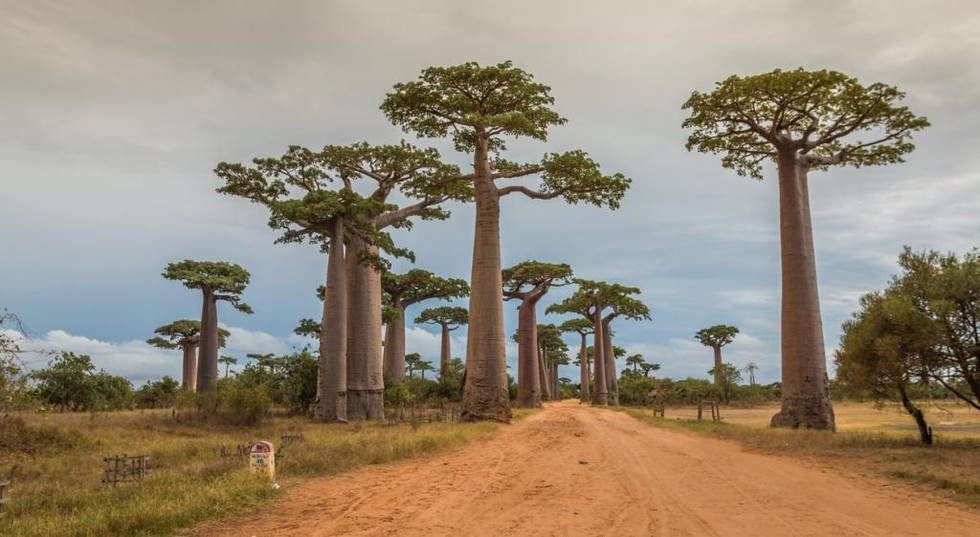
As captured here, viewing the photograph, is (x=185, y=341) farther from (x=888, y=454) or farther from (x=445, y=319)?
(x=888, y=454)

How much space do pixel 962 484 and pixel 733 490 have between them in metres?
3.32

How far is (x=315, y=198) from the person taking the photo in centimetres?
2300

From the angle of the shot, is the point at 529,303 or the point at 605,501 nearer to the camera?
the point at 605,501


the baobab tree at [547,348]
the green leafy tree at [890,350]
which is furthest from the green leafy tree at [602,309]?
the green leafy tree at [890,350]

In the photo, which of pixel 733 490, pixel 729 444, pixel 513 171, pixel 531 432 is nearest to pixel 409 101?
pixel 513 171

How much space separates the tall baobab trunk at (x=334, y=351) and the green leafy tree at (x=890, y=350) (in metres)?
17.4

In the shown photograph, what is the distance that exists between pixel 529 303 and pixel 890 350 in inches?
1195

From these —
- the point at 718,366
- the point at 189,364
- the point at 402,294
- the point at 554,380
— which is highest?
the point at 402,294

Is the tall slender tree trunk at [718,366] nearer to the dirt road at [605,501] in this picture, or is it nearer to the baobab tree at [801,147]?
the baobab tree at [801,147]

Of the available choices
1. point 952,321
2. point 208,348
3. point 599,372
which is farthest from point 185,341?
point 952,321

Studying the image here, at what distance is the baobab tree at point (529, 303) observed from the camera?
41.5 metres

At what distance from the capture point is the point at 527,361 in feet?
138

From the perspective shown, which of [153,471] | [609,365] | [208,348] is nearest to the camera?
[153,471]

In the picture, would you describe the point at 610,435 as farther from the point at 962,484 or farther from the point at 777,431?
the point at 962,484
